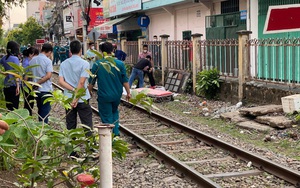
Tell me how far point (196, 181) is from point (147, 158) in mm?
1714

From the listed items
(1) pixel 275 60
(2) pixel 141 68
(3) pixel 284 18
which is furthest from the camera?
(2) pixel 141 68

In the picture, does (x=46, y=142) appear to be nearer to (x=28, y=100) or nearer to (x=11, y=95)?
(x=28, y=100)

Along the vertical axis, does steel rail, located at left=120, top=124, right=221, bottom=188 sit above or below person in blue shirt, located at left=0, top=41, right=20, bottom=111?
below

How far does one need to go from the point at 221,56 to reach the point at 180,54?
295 centimetres

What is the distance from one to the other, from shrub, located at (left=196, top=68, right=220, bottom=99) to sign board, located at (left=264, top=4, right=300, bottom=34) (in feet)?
7.50

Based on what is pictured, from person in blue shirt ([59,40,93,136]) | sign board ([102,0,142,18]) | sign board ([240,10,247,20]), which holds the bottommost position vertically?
person in blue shirt ([59,40,93,136])

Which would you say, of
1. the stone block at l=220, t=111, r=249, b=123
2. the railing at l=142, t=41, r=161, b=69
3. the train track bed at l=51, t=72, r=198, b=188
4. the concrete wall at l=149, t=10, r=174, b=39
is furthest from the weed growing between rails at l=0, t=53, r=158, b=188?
the concrete wall at l=149, t=10, r=174, b=39

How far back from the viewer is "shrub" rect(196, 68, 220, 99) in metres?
14.3

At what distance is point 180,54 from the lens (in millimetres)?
17188

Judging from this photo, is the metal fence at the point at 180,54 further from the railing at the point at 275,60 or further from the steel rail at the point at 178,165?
the steel rail at the point at 178,165

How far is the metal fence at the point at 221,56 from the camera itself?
45.0 ft

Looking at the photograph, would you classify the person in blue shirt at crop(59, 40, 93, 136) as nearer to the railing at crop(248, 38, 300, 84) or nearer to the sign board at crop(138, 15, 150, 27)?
the railing at crop(248, 38, 300, 84)

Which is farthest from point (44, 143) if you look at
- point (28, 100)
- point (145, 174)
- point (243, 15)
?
point (243, 15)

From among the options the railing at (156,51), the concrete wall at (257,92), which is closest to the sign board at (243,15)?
the concrete wall at (257,92)
